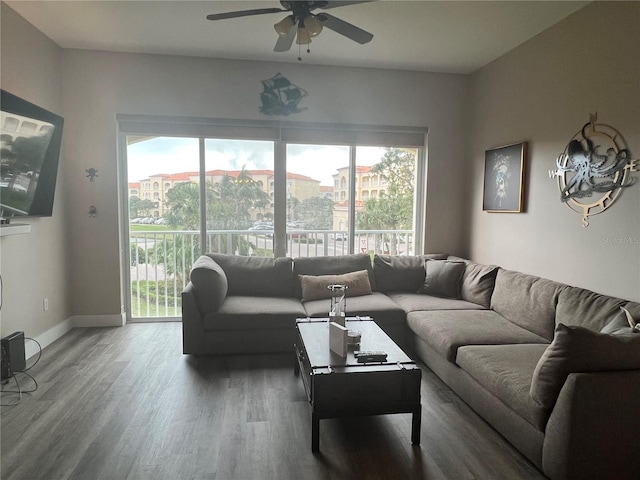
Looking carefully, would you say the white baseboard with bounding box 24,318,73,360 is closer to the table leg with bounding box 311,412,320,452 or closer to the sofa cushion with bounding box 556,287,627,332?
the table leg with bounding box 311,412,320,452

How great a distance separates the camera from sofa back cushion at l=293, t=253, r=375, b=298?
401 cm

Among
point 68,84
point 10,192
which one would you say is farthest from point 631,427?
point 68,84

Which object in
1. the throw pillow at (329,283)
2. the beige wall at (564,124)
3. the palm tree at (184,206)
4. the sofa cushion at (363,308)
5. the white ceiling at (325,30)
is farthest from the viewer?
the palm tree at (184,206)

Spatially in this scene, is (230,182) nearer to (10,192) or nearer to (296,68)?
(296,68)

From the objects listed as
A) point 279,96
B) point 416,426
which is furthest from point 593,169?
point 279,96

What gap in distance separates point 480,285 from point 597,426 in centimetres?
197

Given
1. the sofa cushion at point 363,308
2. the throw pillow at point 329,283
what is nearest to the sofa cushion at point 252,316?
the sofa cushion at point 363,308

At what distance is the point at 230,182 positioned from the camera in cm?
432

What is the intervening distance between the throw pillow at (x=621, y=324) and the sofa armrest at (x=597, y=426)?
1.10 feet

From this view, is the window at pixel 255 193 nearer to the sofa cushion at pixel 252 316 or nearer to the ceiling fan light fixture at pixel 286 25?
the sofa cushion at pixel 252 316

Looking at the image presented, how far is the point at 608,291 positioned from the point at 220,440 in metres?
2.76

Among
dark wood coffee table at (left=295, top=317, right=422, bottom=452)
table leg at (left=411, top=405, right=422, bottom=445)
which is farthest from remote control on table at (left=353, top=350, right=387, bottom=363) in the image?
table leg at (left=411, top=405, right=422, bottom=445)

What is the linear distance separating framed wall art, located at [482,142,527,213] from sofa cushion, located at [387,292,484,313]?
1.02 metres

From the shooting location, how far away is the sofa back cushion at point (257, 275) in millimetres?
3834
